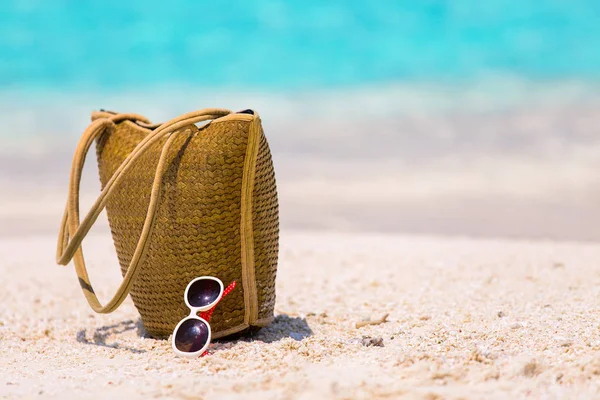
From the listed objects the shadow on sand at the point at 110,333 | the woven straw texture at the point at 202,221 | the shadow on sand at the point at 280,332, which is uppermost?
the woven straw texture at the point at 202,221

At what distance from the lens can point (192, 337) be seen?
3338 millimetres

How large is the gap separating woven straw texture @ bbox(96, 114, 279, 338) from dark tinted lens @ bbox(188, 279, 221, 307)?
0.16 feet

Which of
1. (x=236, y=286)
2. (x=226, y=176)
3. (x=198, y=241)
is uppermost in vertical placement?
(x=226, y=176)

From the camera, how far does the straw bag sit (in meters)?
3.39

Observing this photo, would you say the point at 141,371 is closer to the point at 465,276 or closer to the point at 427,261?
the point at 465,276

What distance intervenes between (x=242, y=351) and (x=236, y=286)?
1.11ft

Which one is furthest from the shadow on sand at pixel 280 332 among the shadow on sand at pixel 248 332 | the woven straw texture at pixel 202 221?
the woven straw texture at pixel 202 221

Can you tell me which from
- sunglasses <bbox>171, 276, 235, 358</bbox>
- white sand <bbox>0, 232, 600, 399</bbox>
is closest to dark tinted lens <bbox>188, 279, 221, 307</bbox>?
sunglasses <bbox>171, 276, 235, 358</bbox>

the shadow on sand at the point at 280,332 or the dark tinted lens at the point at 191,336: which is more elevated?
the dark tinted lens at the point at 191,336

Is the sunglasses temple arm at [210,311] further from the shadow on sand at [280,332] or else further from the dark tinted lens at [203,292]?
the shadow on sand at [280,332]

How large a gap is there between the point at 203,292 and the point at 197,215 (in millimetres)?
363

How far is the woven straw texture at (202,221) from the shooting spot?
3.39 m

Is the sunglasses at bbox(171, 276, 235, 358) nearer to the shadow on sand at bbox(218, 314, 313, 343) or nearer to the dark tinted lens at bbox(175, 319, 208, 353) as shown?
the dark tinted lens at bbox(175, 319, 208, 353)

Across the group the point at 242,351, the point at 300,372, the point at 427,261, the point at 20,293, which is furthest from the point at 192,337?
the point at 427,261
